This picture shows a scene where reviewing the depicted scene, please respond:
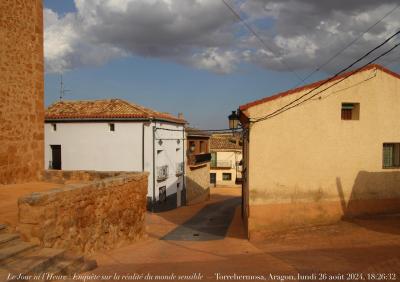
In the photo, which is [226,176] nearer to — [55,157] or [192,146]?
[192,146]

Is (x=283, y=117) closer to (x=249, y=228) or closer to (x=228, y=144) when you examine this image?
(x=249, y=228)

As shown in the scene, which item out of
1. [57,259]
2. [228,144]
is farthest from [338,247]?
[228,144]

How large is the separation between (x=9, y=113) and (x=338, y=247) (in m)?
9.26

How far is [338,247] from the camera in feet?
30.0

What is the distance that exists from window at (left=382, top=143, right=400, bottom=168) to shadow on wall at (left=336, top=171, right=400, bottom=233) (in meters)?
0.33

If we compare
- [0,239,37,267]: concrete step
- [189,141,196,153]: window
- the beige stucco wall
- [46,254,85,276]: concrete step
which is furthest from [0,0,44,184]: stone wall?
the beige stucco wall

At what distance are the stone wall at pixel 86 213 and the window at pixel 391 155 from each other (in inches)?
311

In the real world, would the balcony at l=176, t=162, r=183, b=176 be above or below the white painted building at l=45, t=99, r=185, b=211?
below

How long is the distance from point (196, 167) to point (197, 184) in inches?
60.1

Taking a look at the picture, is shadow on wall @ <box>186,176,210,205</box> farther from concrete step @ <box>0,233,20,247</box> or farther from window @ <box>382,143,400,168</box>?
concrete step @ <box>0,233,20,247</box>

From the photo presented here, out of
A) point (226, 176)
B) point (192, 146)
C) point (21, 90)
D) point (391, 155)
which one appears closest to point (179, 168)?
point (192, 146)

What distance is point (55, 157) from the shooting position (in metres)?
26.0

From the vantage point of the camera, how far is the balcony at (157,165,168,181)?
2379cm

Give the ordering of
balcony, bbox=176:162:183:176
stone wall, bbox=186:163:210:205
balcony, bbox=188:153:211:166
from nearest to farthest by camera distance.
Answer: balcony, bbox=176:162:183:176 → stone wall, bbox=186:163:210:205 → balcony, bbox=188:153:211:166
